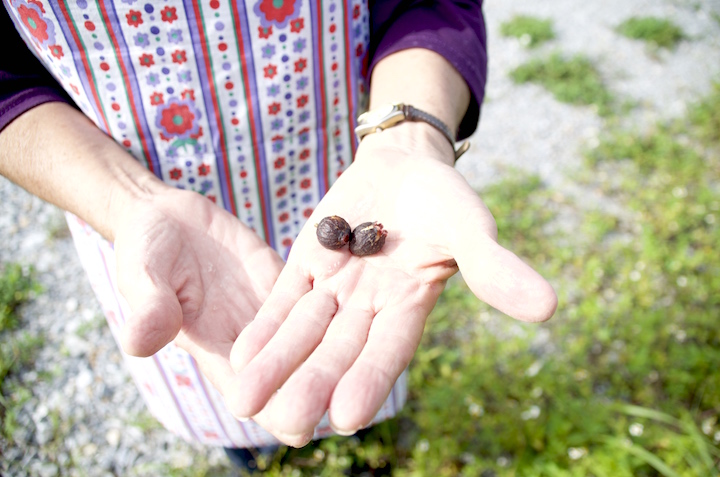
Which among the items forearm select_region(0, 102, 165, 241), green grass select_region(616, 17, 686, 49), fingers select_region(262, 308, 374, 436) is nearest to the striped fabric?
forearm select_region(0, 102, 165, 241)

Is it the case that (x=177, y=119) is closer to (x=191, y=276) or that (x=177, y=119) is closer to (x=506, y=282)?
(x=191, y=276)

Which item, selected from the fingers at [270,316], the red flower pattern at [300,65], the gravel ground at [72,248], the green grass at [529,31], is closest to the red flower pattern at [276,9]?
the red flower pattern at [300,65]

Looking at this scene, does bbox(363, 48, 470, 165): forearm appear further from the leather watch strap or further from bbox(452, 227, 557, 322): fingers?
bbox(452, 227, 557, 322): fingers

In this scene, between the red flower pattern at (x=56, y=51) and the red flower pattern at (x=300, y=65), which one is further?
the red flower pattern at (x=300, y=65)

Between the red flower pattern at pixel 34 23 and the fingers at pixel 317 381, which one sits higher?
the red flower pattern at pixel 34 23

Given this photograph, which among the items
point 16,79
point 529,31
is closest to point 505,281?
point 16,79

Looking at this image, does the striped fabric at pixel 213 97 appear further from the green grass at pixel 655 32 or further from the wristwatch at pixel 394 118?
the green grass at pixel 655 32
